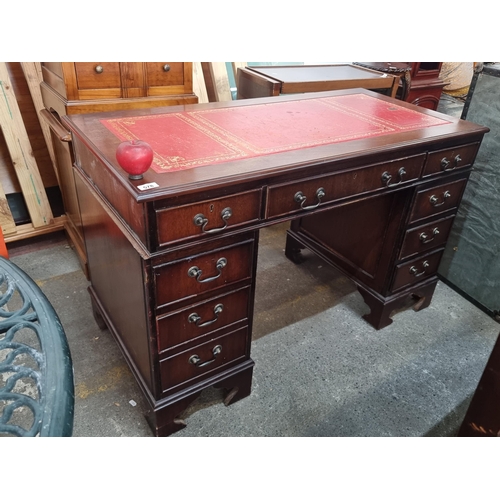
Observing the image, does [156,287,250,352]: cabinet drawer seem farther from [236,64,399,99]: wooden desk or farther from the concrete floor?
[236,64,399,99]: wooden desk

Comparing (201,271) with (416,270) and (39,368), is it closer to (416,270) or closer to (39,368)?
(39,368)

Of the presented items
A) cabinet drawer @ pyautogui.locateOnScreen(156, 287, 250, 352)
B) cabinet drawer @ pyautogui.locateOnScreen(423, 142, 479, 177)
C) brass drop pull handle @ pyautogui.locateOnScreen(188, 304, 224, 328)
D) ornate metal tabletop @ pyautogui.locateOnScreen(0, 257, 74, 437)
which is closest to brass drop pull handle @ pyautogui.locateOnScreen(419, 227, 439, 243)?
cabinet drawer @ pyautogui.locateOnScreen(423, 142, 479, 177)

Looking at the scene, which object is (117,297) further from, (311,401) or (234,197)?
(311,401)

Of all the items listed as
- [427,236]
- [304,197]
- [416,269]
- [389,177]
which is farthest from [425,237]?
[304,197]

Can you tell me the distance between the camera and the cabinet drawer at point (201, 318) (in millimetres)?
1431

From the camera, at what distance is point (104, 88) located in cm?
198

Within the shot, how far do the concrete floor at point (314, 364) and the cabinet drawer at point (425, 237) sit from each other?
44 centimetres

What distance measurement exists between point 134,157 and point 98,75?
1045 millimetres

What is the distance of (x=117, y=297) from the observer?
1.69 meters

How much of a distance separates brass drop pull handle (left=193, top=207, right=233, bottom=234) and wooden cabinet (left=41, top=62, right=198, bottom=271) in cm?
102

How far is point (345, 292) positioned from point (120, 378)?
4.30 ft

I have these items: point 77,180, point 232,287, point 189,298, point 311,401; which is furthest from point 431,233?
point 77,180

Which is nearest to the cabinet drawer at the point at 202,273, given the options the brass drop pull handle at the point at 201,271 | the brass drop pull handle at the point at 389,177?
the brass drop pull handle at the point at 201,271

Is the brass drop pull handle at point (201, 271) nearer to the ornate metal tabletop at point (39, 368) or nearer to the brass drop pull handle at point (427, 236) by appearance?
the ornate metal tabletop at point (39, 368)
